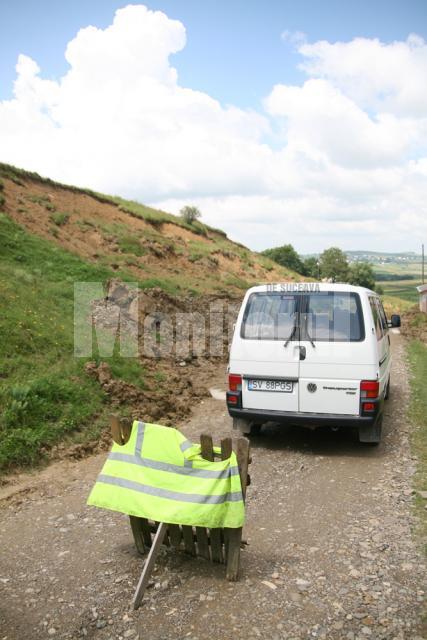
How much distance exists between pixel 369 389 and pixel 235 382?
178 cm

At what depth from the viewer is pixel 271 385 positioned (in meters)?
7.07

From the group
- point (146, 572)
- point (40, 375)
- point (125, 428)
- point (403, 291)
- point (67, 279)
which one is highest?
point (67, 279)

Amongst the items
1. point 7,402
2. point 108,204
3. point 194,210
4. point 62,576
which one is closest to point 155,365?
point 7,402

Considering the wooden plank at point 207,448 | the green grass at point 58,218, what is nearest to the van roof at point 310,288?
the wooden plank at point 207,448

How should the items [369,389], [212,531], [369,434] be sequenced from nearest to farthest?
1. [212,531]
2. [369,389]
3. [369,434]

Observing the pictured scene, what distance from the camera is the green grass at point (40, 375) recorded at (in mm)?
7196

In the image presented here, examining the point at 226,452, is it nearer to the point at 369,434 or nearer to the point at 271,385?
the point at 271,385

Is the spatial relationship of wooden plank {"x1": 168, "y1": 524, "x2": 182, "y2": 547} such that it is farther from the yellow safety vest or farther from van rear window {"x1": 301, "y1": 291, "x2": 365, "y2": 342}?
van rear window {"x1": 301, "y1": 291, "x2": 365, "y2": 342}

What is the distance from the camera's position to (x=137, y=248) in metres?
26.6

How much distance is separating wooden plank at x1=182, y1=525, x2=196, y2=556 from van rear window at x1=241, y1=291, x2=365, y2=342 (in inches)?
139

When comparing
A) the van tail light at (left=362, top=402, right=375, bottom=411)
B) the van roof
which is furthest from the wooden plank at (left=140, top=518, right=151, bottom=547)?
the van roof

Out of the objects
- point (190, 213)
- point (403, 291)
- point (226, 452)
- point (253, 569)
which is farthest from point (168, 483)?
point (403, 291)

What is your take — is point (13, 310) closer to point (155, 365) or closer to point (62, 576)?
point (155, 365)

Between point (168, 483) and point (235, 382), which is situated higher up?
point (235, 382)
